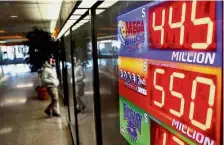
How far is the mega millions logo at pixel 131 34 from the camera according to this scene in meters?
1.18

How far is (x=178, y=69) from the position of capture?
2.86 ft

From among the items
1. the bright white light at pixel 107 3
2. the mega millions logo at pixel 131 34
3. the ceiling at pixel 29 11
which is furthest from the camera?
the ceiling at pixel 29 11

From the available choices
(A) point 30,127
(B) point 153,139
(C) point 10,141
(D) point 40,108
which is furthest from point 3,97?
(B) point 153,139

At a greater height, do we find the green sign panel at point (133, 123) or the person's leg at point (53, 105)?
the green sign panel at point (133, 123)

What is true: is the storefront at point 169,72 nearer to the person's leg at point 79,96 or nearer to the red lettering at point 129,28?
the red lettering at point 129,28

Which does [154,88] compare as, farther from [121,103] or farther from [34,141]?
[34,141]

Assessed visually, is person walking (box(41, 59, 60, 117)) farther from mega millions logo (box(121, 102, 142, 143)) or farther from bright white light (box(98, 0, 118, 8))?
mega millions logo (box(121, 102, 142, 143))

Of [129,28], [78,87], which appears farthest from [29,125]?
[129,28]

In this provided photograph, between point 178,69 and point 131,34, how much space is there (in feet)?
1.56

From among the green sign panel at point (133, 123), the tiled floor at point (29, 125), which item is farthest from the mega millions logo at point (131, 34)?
the tiled floor at point (29, 125)

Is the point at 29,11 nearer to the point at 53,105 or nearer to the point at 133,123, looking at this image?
the point at 53,105

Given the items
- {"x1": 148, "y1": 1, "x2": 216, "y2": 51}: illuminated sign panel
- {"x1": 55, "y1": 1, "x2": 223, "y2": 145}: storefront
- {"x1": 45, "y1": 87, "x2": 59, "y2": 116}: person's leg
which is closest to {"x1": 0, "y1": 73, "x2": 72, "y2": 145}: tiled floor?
{"x1": 45, "y1": 87, "x2": 59, "y2": 116}: person's leg

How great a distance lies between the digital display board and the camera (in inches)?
27.6

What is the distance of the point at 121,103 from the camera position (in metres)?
1.60
